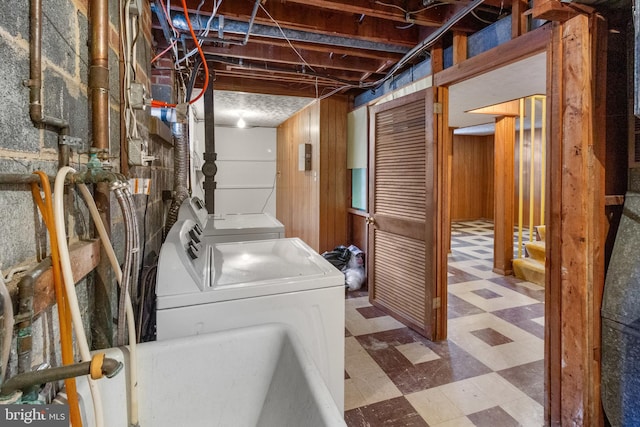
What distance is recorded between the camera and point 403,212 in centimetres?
291

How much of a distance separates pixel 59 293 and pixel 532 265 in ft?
14.8

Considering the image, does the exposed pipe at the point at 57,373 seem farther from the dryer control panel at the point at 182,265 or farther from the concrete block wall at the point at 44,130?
the dryer control panel at the point at 182,265

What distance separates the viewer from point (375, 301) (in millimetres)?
3338

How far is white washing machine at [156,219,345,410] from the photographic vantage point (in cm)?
114

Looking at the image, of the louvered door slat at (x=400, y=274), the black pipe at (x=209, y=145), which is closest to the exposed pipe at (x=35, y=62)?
the black pipe at (x=209, y=145)

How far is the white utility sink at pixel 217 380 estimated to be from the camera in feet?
2.73

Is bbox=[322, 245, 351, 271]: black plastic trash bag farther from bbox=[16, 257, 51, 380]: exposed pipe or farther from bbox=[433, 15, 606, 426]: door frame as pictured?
bbox=[16, 257, 51, 380]: exposed pipe

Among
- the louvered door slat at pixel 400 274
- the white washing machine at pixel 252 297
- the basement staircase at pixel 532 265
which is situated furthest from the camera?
the basement staircase at pixel 532 265

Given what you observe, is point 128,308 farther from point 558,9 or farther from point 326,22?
point 326,22

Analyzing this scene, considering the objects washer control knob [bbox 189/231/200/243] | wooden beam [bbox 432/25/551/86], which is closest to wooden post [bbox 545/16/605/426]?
wooden beam [bbox 432/25/551/86]

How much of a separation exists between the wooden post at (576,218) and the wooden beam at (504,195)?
2.81 metres

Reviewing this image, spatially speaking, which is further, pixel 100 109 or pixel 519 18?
pixel 519 18

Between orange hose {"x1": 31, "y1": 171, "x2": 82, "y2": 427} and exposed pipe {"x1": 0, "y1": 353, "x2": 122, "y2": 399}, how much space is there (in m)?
0.08

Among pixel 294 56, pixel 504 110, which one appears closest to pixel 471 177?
pixel 504 110
